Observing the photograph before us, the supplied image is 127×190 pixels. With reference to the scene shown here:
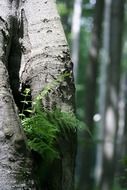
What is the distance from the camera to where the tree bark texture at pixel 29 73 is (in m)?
1.58

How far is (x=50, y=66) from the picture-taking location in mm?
2178

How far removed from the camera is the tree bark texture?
158 centimetres

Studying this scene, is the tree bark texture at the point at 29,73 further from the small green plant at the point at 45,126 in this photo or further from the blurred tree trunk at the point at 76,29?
the blurred tree trunk at the point at 76,29

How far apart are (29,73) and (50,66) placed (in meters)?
0.11

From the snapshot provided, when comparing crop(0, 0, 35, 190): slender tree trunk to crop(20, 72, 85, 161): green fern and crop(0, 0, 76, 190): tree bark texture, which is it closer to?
crop(0, 0, 76, 190): tree bark texture

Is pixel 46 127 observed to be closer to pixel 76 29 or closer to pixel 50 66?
pixel 50 66

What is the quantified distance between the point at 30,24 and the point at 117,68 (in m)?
7.81

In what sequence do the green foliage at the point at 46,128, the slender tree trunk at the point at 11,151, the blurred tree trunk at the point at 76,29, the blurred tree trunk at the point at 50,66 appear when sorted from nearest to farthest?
the slender tree trunk at the point at 11,151 → the green foliage at the point at 46,128 → the blurred tree trunk at the point at 50,66 → the blurred tree trunk at the point at 76,29

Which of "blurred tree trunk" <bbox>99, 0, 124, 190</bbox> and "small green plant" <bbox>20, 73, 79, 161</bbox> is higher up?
"small green plant" <bbox>20, 73, 79, 161</bbox>

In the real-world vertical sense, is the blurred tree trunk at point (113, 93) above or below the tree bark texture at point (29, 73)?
below

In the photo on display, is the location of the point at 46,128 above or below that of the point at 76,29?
above

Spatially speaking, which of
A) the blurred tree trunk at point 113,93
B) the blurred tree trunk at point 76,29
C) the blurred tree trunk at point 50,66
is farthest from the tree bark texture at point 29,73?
the blurred tree trunk at point 76,29

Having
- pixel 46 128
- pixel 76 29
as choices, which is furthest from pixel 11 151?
pixel 76 29

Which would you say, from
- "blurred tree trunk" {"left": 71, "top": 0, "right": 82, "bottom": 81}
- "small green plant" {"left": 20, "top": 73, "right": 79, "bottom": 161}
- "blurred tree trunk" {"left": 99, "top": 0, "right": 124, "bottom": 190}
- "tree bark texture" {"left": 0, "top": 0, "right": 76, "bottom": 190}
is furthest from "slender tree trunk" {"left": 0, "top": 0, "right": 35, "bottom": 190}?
"blurred tree trunk" {"left": 71, "top": 0, "right": 82, "bottom": 81}
